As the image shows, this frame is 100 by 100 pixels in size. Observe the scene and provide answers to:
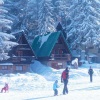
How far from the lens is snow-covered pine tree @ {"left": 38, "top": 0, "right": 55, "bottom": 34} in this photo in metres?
56.5

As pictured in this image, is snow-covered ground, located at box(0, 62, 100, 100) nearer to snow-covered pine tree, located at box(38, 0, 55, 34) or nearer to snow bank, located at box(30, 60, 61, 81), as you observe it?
snow bank, located at box(30, 60, 61, 81)

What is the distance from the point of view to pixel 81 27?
51.7 m

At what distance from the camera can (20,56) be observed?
42.8 meters

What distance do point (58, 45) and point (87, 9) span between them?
10.4 metres

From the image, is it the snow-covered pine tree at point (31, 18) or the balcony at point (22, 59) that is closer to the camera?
the balcony at point (22, 59)

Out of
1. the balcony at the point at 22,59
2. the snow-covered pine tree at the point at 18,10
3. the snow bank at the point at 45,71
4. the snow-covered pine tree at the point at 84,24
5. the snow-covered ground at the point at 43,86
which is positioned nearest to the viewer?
the snow-covered ground at the point at 43,86

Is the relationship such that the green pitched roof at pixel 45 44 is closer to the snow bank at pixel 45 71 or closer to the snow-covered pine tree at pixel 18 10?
the snow bank at pixel 45 71

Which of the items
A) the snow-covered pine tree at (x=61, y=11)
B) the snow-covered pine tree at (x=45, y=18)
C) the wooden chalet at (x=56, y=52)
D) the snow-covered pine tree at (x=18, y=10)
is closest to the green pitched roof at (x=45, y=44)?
the wooden chalet at (x=56, y=52)

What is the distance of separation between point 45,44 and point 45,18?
9.26 meters

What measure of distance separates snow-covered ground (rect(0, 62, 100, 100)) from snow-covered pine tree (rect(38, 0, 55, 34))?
10446 millimetres

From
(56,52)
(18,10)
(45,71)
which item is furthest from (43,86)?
(18,10)

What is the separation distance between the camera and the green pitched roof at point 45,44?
1836 inches

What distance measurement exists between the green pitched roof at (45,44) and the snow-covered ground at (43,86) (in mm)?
2446

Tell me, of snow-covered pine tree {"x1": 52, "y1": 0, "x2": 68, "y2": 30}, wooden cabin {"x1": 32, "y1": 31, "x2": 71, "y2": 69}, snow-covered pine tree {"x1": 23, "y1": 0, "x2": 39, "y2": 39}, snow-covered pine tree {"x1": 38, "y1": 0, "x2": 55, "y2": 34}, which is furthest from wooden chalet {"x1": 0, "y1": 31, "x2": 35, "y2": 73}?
snow-covered pine tree {"x1": 52, "y1": 0, "x2": 68, "y2": 30}
